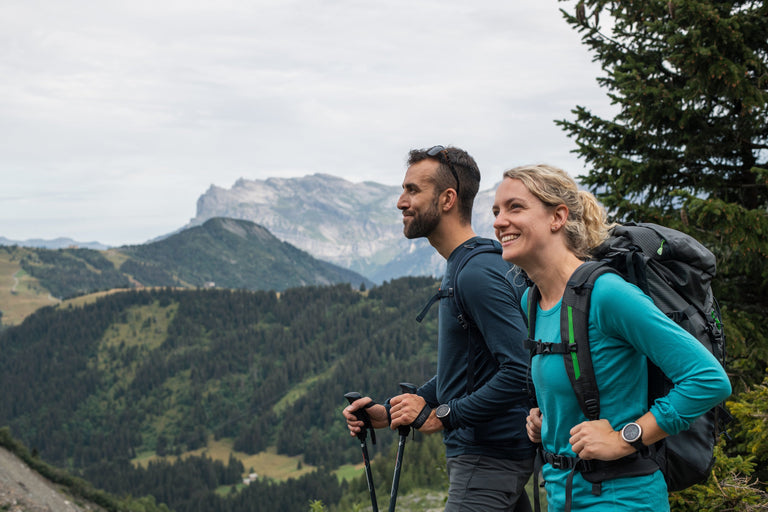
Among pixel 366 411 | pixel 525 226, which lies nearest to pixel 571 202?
pixel 525 226

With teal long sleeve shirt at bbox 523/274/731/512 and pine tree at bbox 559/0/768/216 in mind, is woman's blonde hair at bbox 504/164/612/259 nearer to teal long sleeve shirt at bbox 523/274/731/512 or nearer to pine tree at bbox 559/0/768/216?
teal long sleeve shirt at bbox 523/274/731/512

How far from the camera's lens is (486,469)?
11.6 feet

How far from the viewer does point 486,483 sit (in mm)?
3492

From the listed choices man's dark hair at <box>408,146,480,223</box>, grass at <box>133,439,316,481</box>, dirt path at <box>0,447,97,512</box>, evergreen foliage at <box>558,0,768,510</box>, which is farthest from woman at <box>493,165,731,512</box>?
grass at <box>133,439,316,481</box>

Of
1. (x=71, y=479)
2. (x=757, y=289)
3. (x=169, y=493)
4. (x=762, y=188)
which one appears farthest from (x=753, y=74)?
(x=169, y=493)

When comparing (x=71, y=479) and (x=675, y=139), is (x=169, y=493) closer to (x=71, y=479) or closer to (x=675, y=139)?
(x=71, y=479)

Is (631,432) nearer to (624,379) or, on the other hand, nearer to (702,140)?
(624,379)

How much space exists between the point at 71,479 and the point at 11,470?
1243cm

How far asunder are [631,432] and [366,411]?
72.1 inches

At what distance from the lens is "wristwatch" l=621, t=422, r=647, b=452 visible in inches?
97.7

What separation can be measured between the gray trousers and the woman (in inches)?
20.3

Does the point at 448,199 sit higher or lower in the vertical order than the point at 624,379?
higher

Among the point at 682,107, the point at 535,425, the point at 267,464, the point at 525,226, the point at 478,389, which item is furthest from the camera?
the point at 267,464

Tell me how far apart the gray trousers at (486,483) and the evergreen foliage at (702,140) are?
3830 millimetres
